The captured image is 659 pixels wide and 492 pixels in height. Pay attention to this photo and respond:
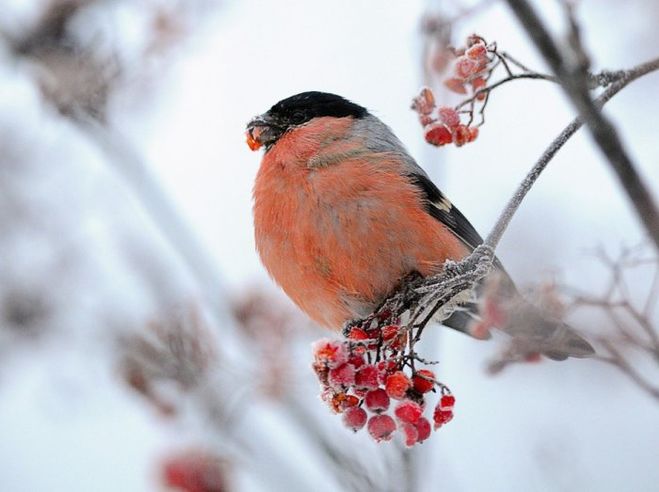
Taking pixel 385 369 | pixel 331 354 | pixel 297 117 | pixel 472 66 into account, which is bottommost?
pixel 385 369

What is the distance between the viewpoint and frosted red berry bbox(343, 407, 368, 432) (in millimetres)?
2443

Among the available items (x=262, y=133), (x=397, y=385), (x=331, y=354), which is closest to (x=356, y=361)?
(x=331, y=354)

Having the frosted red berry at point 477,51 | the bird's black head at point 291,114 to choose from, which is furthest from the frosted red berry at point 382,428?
the bird's black head at point 291,114

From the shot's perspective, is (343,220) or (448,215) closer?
(343,220)

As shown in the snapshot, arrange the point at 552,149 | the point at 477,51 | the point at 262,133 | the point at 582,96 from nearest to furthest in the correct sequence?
the point at 582,96 < the point at 552,149 < the point at 477,51 < the point at 262,133

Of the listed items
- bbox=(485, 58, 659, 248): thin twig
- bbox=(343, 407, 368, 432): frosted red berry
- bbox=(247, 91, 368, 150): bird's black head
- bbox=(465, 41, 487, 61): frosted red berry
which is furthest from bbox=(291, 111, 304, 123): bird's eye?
bbox=(485, 58, 659, 248): thin twig

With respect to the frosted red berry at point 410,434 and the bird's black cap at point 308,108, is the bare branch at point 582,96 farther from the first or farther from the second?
the bird's black cap at point 308,108

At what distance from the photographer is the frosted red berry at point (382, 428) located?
7.89ft

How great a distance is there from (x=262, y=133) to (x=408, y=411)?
179 centimetres

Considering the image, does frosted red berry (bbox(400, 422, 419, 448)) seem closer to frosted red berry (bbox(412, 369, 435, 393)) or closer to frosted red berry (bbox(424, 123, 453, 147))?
frosted red berry (bbox(412, 369, 435, 393))

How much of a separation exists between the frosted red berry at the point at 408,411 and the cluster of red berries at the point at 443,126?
0.76 meters

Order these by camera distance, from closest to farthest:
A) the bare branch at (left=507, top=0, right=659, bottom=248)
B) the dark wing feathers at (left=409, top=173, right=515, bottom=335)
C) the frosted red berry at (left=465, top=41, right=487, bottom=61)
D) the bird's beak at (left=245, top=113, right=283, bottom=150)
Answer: the bare branch at (left=507, top=0, right=659, bottom=248) → the frosted red berry at (left=465, top=41, right=487, bottom=61) → the dark wing feathers at (left=409, top=173, right=515, bottom=335) → the bird's beak at (left=245, top=113, right=283, bottom=150)

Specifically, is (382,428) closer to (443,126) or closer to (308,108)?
→ (443,126)

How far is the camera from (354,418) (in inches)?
96.2
